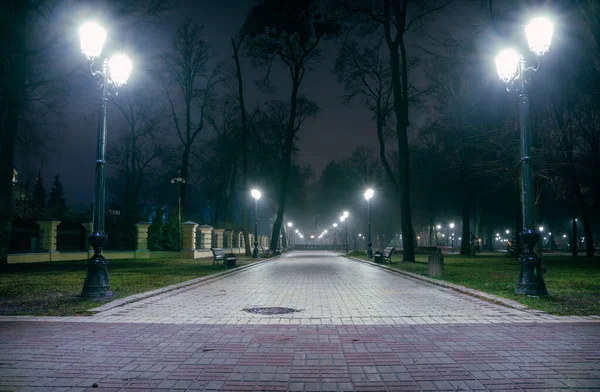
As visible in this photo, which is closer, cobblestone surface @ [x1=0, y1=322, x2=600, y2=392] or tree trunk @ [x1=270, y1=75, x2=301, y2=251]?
cobblestone surface @ [x1=0, y1=322, x2=600, y2=392]

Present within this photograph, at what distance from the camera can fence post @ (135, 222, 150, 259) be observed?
106 ft

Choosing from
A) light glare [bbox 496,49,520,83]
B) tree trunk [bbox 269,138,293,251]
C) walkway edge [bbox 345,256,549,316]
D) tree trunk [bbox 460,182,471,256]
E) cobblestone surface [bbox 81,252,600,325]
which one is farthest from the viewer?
tree trunk [bbox 269,138,293,251]

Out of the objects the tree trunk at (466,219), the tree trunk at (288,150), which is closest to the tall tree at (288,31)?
the tree trunk at (288,150)

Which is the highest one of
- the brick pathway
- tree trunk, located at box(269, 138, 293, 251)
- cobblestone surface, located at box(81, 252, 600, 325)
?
tree trunk, located at box(269, 138, 293, 251)

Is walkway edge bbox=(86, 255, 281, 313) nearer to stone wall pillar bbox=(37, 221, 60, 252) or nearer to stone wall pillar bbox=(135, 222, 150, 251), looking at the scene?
stone wall pillar bbox=(37, 221, 60, 252)

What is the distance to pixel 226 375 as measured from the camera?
4734mm

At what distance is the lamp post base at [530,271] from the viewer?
10.3 metres

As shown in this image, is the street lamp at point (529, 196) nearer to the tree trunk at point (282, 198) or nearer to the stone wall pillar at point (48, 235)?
the stone wall pillar at point (48, 235)

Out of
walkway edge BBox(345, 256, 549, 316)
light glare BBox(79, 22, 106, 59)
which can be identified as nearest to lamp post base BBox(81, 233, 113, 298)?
light glare BBox(79, 22, 106, 59)

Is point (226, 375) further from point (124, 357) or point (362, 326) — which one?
point (362, 326)

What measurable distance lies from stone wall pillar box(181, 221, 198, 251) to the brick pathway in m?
24.0

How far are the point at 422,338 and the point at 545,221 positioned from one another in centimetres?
5218

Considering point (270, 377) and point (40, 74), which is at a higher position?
point (40, 74)

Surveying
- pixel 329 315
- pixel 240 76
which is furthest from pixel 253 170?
pixel 329 315
